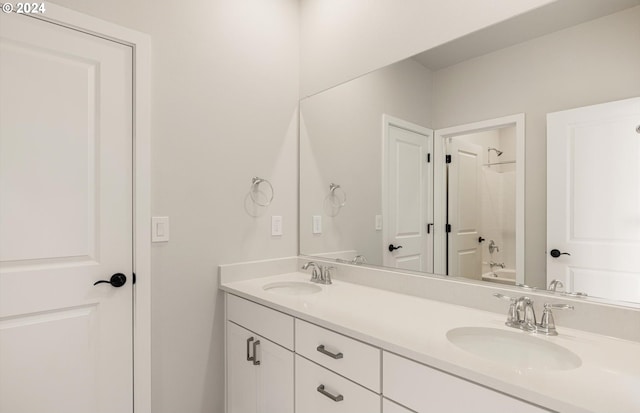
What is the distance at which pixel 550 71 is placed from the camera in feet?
4.20

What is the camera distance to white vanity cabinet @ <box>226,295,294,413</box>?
1.46m

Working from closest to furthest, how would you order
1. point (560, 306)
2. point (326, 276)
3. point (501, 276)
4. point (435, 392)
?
1. point (435, 392)
2. point (560, 306)
3. point (501, 276)
4. point (326, 276)

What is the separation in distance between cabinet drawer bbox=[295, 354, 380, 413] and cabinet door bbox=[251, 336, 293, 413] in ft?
0.20

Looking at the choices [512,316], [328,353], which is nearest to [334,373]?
[328,353]

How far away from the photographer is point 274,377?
1.52m

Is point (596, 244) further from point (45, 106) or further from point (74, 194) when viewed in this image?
point (45, 106)

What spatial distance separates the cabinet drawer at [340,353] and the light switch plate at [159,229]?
78 centimetres

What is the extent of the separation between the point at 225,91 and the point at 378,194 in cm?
100

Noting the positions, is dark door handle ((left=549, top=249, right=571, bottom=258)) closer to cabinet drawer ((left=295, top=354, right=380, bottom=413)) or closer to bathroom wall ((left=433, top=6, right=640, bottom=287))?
bathroom wall ((left=433, top=6, right=640, bottom=287))

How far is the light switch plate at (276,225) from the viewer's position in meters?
2.10

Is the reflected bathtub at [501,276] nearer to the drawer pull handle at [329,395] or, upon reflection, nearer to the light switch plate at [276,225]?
the drawer pull handle at [329,395]

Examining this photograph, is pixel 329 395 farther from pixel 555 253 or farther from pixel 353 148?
pixel 353 148

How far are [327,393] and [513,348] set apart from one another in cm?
65

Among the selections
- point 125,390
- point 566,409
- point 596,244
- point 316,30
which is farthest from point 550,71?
point 125,390
